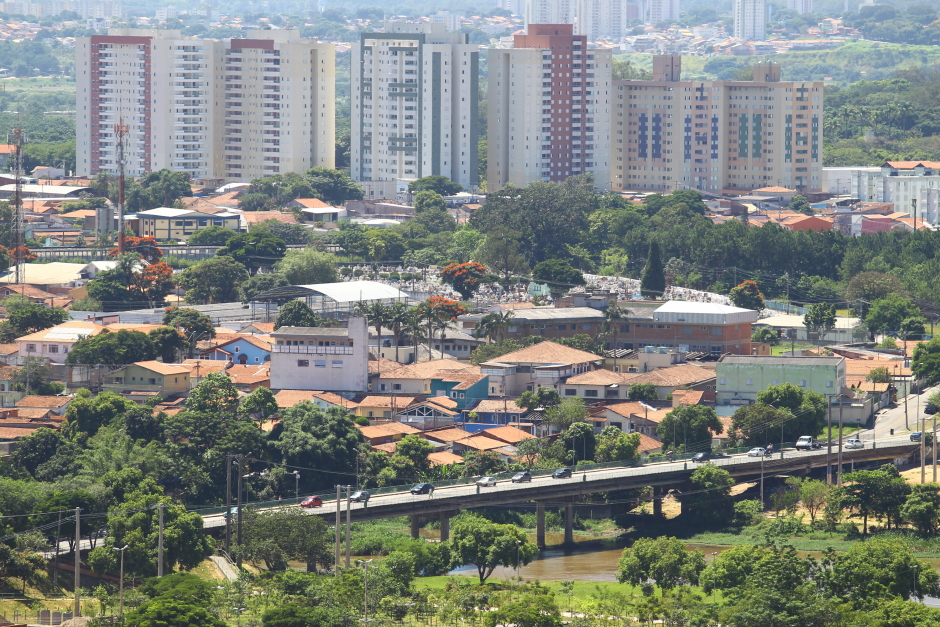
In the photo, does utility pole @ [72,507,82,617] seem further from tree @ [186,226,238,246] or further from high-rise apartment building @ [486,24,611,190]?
high-rise apartment building @ [486,24,611,190]

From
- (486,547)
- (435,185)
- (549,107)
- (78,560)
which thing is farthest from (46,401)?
(549,107)

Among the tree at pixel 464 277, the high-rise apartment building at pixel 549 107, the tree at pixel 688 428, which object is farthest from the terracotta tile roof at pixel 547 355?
the high-rise apartment building at pixel 549 107

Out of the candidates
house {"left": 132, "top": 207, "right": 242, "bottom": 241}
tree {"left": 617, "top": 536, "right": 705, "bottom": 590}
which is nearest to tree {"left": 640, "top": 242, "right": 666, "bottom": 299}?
house {"left": 132, "top": 207, "right": 242, "bottom": 241}

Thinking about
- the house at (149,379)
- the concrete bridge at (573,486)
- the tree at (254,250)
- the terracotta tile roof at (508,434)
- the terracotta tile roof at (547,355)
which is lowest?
the concrete bridge at (573,486)

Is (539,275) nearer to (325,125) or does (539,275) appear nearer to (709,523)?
(709,523)

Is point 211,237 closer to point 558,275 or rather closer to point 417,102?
point 558,275

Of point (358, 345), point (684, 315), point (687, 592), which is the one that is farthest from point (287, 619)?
point (684, 315)

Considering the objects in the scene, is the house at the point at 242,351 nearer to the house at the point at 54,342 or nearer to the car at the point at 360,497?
the house at the point at 54,342
